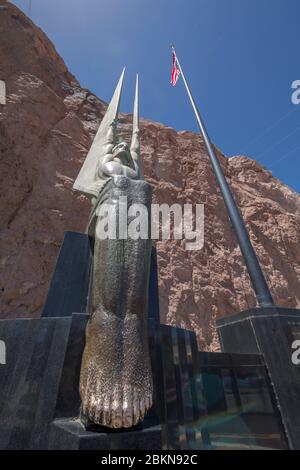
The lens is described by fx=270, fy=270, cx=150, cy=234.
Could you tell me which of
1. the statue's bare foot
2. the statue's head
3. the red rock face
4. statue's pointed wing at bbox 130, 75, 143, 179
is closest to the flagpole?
statue's pointed wing at bbox 130, 75, 143, 179

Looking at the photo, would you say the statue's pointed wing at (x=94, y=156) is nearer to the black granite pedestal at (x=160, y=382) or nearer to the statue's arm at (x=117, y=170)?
the statue's arm at (x=117, y=170)

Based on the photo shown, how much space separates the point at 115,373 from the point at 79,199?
7923mm

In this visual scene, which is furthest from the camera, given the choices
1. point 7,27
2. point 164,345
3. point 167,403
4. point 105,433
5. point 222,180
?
point 7,27

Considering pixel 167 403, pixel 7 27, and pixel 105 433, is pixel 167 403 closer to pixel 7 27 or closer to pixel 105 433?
pixel 105 433

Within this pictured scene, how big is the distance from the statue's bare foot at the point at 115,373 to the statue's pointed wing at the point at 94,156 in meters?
1.81

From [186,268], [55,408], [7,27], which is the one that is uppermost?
[7,27]

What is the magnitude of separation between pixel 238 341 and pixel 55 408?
2.55 meters

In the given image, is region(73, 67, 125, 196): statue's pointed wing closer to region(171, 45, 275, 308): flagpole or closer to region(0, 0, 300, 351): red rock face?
region(171, 45, 275, 308): flagpole

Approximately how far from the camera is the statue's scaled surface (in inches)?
58.9

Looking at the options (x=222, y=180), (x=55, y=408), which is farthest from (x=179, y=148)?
(x=55, y=408)

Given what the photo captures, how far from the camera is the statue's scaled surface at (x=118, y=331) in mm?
1496

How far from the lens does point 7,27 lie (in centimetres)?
1091

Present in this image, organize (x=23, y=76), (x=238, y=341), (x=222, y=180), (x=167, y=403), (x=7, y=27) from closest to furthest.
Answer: (x=167, y=403) < (x=238, y=341) < (x=222, y=180) < (x=23, y=76) < (x=7, y=27)

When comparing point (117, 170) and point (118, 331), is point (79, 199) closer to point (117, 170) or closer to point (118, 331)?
point (117, 170)
